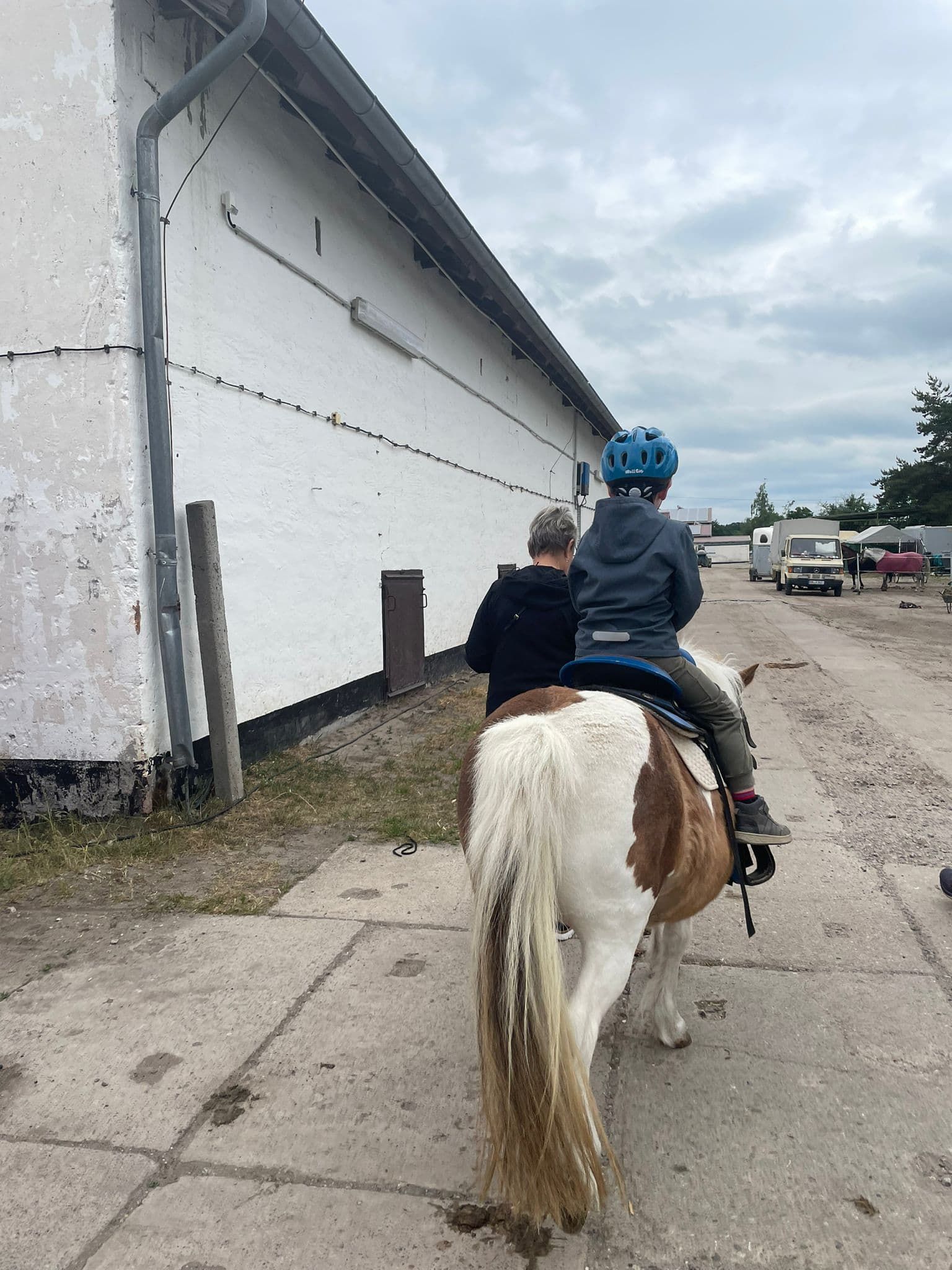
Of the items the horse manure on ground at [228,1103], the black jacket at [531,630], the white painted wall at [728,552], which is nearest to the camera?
the horse manure on ground at [228,1103]

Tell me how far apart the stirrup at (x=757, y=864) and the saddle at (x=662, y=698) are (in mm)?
176

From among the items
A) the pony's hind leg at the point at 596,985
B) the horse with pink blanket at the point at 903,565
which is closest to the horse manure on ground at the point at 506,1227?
the pony's hind leg at the point at 596,985

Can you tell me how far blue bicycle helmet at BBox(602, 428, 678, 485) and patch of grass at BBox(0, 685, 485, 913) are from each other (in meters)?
2.74

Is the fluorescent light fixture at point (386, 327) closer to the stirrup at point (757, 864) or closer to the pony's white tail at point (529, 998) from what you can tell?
the stirrup at point (757, 864)

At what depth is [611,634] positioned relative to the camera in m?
2.60

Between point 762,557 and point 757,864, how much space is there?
4520 centimetres

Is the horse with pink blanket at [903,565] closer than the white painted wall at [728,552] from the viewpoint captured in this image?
Yes

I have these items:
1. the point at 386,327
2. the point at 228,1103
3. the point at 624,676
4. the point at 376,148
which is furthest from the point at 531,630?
the point at 386,327

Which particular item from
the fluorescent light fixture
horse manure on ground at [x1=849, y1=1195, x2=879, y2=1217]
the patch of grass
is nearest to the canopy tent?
the fluorescent light fixture

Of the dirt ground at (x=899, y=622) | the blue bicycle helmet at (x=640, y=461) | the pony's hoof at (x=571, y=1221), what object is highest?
the blue bicycle helmet at (x=640, y=461)

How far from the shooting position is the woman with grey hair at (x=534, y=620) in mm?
3385

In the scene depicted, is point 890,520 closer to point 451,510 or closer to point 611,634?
point 451,510

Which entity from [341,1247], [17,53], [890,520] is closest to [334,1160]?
[341,1247]

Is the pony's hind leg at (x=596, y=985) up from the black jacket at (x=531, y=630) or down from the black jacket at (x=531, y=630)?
down
